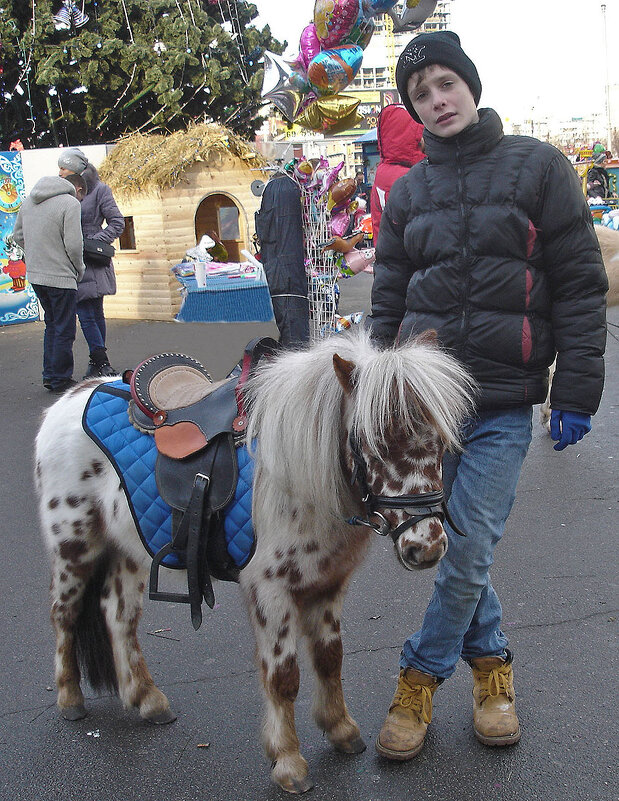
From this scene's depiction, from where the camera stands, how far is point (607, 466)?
529 cm

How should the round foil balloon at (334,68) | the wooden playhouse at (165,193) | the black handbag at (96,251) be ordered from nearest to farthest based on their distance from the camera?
the round foil balloon at (334,68), the black handbag at (96,251), the wooden playhouse at (165,193)

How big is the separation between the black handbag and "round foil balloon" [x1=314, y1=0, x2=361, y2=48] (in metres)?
2.93

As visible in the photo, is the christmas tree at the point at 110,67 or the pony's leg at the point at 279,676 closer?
the pony's leg at the point at 279,676

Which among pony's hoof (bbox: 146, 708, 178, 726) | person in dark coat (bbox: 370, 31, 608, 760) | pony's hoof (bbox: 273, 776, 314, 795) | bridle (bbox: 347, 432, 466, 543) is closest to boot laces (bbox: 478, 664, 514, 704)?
person in dark coat (bbox: 370, 31, 608, 760)

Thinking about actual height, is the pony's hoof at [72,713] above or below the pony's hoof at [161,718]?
above

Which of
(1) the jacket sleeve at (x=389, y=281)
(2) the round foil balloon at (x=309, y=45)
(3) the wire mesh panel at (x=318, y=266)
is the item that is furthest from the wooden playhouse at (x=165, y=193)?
(1) the jacket sleeve at (x=389, y=281)

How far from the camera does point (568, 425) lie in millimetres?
2369

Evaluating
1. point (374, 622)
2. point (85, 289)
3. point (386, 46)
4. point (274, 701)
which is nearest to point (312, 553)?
point (274, 701)

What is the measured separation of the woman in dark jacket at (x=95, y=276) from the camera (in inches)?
308

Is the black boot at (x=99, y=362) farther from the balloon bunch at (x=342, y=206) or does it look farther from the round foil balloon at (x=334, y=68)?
the round foil balloon at (x=334, y=68)

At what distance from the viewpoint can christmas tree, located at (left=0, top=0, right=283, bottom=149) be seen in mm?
15289

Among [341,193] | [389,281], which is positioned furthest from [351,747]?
[341,193]

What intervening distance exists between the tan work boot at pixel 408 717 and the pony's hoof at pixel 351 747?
0.06m

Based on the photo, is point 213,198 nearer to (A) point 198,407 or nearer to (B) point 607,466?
(B) point 607,466
